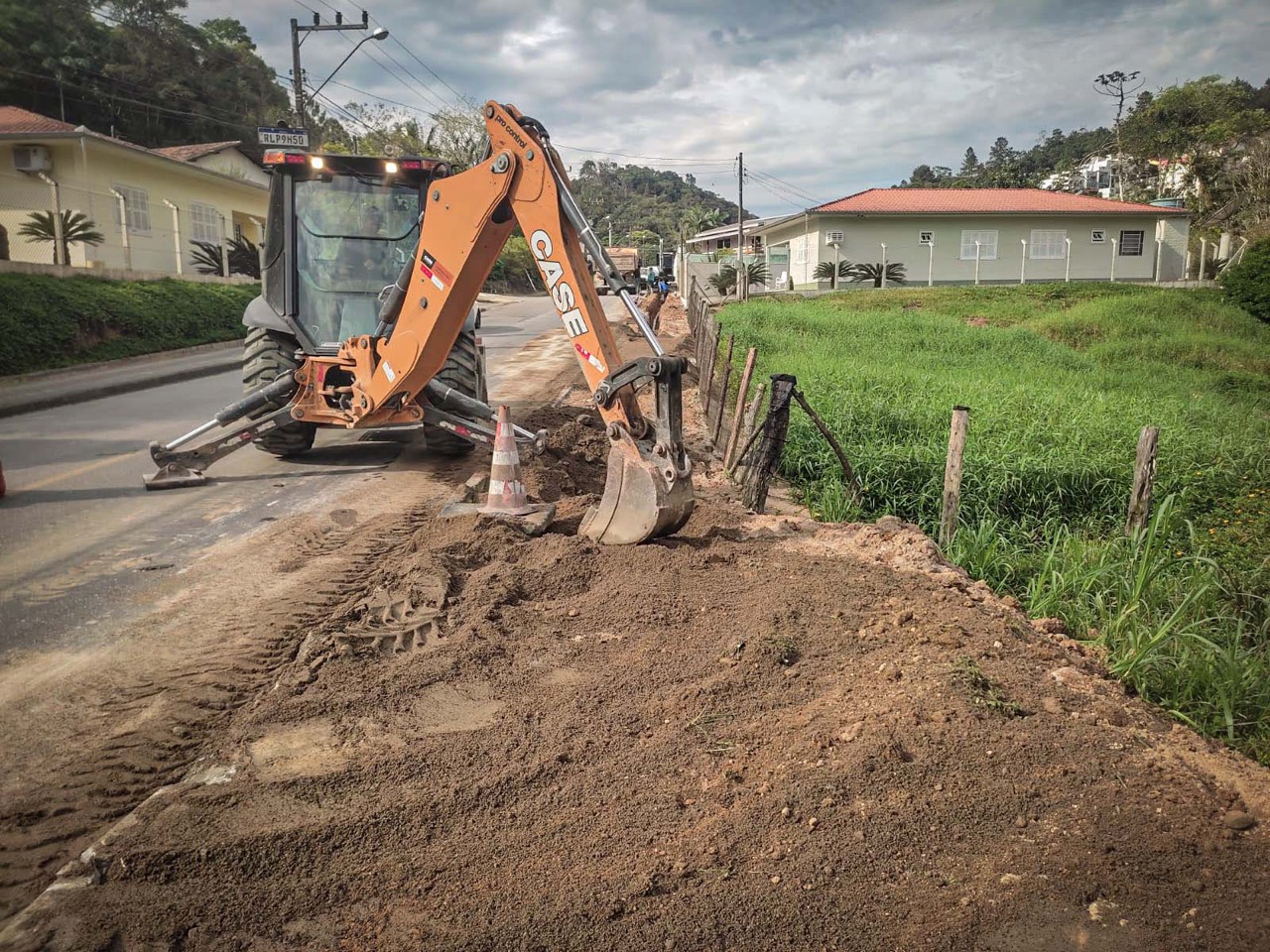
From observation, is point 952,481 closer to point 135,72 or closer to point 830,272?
point 830,272

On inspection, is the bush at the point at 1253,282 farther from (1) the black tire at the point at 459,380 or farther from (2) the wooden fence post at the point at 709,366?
(1) the black tire at the point at 459,380

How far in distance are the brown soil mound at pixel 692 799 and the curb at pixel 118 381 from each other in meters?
9.60

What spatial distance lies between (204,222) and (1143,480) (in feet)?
94.3

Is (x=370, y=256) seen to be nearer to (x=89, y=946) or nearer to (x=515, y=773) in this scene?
(x=515, y=773)

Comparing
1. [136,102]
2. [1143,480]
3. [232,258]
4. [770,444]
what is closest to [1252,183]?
[232,258]

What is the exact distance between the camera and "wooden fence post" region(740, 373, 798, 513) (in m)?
6.78

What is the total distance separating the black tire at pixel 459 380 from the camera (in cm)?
818

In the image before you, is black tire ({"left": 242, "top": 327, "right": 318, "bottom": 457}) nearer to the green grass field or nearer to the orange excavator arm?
the orange excavator arm

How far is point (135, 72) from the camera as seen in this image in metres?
35.9

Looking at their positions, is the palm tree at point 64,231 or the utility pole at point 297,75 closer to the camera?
the palm tree at point 64,231

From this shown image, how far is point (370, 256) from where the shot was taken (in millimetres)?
8188

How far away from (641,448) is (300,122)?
2505 cm

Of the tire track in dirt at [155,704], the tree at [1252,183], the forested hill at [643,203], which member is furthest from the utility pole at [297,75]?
the forested hill at [643,203]

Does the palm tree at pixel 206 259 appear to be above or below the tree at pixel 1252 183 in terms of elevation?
below
